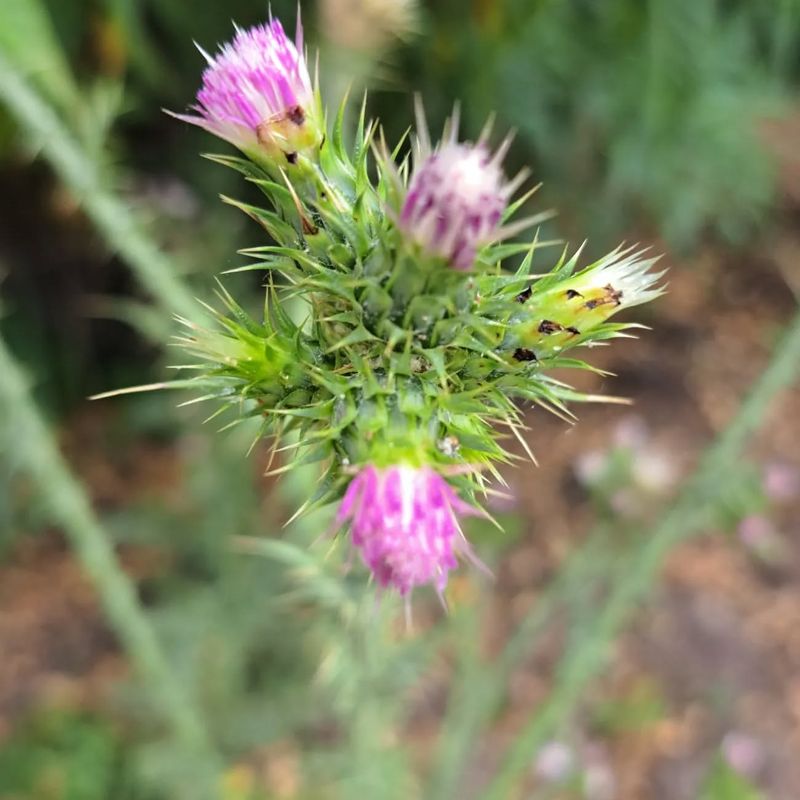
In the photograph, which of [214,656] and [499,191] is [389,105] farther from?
[499,191]

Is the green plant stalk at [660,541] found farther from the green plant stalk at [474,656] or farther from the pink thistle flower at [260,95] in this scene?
the pink thistle flower at [260,95]

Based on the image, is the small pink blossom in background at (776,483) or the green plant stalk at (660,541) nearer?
the green plant stalk at (660,541)

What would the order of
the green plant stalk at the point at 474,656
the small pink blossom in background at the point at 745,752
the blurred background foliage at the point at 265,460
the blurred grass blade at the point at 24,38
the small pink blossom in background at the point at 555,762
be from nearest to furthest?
the blurred grass blade at the point at 24,38 < the blurred background foliage at the point at 265,460 < the green plant stalk at the point at 474,656 < the small pink blossom in background at the point at 555,762 < the small pink blossom in background at the point at 745,752

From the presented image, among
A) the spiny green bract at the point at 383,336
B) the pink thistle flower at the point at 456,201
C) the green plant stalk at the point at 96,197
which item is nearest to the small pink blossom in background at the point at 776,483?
the spiny green bract at the point at 383,336

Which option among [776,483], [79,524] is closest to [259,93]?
[79,524]

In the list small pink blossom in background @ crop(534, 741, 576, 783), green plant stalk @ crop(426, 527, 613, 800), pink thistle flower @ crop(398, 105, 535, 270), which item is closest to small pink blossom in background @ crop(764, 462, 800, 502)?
green plant stalk @ crop(426, 527, 613, 800)

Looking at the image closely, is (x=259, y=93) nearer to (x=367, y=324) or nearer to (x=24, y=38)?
(x=367, y=324)
